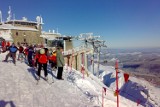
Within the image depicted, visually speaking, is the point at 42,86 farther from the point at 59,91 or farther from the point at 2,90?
the point at 2,90

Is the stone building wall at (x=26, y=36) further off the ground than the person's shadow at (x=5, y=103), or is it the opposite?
the stone building wall at (x=26, y=36)

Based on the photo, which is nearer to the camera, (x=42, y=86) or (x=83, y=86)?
(x=42, y=86)

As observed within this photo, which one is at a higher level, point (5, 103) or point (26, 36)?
point (26, 36)

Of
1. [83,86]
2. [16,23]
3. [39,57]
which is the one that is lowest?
[83,86]

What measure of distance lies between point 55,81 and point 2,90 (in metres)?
3.80

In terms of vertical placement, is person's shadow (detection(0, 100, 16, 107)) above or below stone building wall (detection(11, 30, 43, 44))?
A: below

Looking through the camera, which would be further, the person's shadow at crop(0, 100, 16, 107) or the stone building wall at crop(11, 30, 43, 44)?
the stone building wall at crop(11, 30, 43, 44)

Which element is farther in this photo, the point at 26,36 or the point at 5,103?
the point at 26,36

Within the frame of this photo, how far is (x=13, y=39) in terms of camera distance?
50188 mm

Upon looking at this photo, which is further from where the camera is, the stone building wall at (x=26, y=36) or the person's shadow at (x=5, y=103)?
the stone building wall at (x=26, y=36)

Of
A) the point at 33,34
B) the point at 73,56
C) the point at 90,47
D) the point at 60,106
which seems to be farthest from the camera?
the point at 33,34

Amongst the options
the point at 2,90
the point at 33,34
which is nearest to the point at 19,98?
the point at 2,90

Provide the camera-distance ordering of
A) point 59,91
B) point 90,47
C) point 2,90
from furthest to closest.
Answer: point 90,47 < point 59,91 < point 2,90

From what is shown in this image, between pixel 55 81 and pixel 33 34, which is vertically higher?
pixel 33 34
